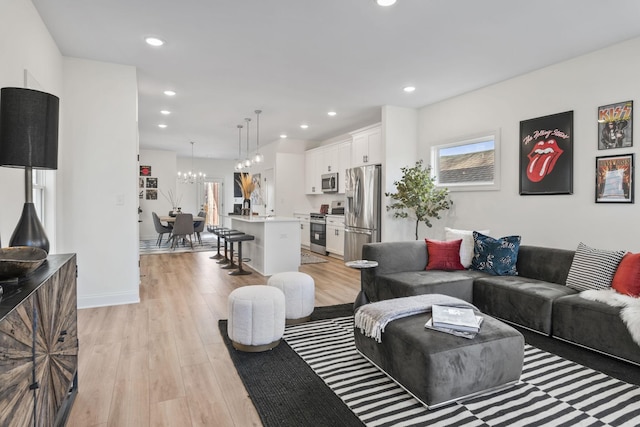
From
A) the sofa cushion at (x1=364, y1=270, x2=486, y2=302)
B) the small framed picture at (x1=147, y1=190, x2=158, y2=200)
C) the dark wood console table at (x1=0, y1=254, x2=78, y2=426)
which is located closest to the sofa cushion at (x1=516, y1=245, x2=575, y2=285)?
the sofa cushion at (x1=364, y1=270, x2=486, y2=302)

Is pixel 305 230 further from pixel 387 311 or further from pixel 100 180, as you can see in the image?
pixel 387 311

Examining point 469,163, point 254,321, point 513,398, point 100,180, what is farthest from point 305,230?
point 513,398

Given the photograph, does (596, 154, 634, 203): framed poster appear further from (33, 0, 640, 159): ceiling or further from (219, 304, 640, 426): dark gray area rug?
(219, 304, 640, 426): dark gray area rug

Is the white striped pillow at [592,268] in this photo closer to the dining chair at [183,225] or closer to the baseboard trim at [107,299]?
the baseboard trim at [107,299]

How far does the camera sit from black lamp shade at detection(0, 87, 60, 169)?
173 cm

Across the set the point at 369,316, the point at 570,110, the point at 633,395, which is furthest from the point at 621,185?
the point at 369,316

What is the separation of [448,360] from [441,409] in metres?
0.28

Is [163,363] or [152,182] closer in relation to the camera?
[163,363]

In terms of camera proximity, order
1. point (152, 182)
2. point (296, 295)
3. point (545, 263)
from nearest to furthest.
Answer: point (296, 295), point (545, 263), point (152, 182)

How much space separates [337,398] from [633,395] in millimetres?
1745

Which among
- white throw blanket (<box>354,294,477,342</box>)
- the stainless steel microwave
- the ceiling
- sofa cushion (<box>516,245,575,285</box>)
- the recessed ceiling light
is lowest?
white throw blanket (<box>354,294,477,342</box>)

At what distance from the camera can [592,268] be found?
10.0 ft

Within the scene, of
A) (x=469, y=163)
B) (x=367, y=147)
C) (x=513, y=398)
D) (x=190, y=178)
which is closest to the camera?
(x=513, y=398)

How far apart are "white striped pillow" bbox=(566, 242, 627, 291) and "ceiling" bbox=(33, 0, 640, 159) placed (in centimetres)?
176
